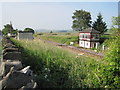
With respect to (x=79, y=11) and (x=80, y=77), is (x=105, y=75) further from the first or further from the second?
(x=79, y=11)

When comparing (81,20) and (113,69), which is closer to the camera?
(113,69)

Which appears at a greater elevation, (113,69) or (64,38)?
(113,69)

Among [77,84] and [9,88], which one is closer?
[9,88]

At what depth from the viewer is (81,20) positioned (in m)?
44.3

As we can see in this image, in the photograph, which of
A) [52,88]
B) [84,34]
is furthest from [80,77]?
[84,34]

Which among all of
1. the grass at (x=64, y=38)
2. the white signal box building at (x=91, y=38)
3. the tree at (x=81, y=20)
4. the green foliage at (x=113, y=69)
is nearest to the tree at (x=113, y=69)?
the green foliage at (x=113, y=69)

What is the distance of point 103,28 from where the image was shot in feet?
112

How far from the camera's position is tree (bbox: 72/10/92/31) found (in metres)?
43.2

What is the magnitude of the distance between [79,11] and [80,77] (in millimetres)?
42751

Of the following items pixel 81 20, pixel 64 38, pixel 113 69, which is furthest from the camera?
pixel 81 20

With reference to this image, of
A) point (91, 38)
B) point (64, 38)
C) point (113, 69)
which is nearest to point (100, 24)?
point (91, 38)

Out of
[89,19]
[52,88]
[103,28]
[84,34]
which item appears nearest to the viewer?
[52,88]

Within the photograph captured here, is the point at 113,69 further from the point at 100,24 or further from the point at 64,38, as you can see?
the point at 64,38

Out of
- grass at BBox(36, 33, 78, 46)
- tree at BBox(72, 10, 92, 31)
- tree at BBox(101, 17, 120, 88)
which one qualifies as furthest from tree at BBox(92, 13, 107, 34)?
tree at BBox(101, 17, 120, 88)
